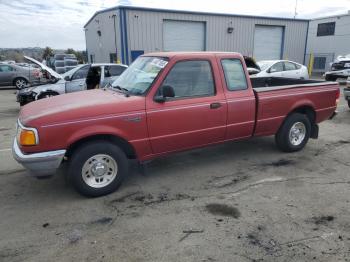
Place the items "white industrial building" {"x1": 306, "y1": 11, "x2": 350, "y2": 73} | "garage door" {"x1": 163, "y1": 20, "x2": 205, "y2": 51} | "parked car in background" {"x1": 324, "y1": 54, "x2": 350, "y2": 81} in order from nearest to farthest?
"parked car in background" {"x1": 324, "y1": 54, "x2": 350, "y2": 81}, "garage door" {"x1": 163, "y1": 20, "x2": 205, "y2": 51}, "white industrial building" {"x1": 306, "y1": 11, "x2": 350, "y2": 73}

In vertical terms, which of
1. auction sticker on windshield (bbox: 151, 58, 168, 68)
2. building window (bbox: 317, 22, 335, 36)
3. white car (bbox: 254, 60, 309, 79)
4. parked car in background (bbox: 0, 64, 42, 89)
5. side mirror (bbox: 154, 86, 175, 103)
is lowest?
parked car in background (bbox: 0, 64, 42, 89)

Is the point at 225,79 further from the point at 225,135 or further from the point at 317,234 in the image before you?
the point at 317,234

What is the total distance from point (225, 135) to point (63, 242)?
2.85m

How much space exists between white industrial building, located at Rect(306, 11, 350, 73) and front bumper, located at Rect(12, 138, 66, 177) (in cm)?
2807

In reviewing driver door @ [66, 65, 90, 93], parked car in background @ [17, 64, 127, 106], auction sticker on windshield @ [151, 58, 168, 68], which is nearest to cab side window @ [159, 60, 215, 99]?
auction sticker on windshield @ [151, 58, 168, 68]

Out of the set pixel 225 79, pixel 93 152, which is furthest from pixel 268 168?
pixel 93 152

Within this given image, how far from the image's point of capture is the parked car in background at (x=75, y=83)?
9.43 m

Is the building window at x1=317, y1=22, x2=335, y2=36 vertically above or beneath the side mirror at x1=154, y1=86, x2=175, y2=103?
above

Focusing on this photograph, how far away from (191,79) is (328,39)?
98.3ft

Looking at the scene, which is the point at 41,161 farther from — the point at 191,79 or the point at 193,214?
the point at 191,79

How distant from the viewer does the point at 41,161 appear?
147 inches

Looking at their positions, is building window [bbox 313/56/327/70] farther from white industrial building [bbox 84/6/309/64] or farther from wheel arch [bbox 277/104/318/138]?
wheel arch [bbox 277/104/318/138]

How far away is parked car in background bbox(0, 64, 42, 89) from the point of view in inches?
679

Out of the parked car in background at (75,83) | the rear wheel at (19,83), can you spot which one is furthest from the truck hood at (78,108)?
the rear wheel at (19,83)
